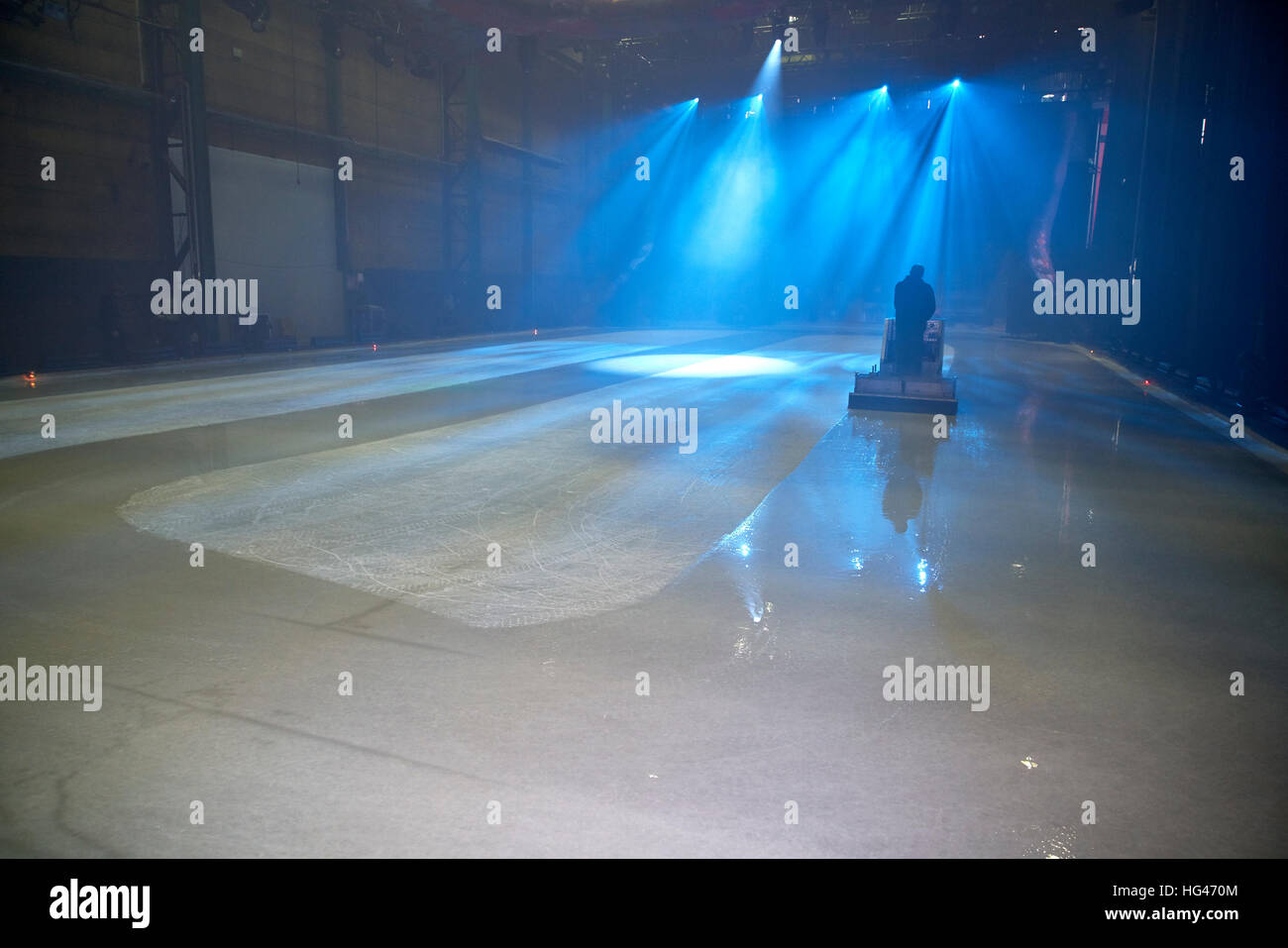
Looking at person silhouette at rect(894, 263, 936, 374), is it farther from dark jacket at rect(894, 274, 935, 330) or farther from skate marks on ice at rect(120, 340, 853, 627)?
skate marks on ice at rect(120, 340, 853, 627)

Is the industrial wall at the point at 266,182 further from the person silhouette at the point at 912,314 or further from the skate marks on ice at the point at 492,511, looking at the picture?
the person silhouette at the point at 912,314

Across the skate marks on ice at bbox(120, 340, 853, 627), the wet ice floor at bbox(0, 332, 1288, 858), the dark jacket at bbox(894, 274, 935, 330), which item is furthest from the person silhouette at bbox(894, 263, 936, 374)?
the wet ice floor at bbox(0, 332, 1288, 858)

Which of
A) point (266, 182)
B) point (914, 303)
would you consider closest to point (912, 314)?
point (914, 303)

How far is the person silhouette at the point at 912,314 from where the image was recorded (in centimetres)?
1168

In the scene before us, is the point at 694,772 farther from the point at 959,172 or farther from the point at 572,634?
the point at 959,172

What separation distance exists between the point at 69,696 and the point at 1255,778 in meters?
4.52

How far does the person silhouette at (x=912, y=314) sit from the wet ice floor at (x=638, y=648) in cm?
335

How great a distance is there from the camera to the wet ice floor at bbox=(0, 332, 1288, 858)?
273cm

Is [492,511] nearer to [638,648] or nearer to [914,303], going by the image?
[638,648]

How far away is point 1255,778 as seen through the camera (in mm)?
3010

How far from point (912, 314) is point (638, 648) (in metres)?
9.00

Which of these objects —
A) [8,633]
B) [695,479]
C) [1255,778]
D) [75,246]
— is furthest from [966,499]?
[75,246]

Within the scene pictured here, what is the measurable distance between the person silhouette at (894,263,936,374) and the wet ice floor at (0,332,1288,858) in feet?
11.0

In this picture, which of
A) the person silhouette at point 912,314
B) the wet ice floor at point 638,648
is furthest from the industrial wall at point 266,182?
the person silhouette at point 912,314
